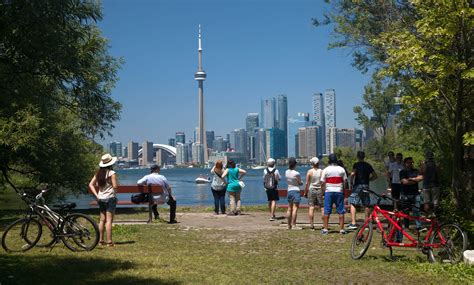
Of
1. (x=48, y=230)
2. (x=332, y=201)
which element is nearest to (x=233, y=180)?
(x=332, y=201)

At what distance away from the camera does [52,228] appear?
9.37m

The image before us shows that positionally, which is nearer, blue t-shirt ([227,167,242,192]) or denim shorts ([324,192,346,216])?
denim shorts ([324,192,346,216])

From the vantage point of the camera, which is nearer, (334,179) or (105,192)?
(105,192)

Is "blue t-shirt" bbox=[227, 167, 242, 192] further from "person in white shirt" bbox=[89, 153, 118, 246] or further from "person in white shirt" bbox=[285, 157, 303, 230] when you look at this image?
"person in white shirt" bbox=[89, 153, 118, 246]

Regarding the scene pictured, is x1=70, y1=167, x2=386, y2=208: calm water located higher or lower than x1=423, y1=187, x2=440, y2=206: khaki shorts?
lower

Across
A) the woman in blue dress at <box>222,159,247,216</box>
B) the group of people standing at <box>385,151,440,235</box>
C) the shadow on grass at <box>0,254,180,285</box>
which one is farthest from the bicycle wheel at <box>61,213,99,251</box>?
the woman in blue dress at <box>222,159,247,216</box>

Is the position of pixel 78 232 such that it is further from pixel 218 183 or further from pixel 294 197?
pixel 218 183

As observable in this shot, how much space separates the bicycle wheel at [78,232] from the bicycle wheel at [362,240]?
424cm

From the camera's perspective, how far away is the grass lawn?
23.5 feet

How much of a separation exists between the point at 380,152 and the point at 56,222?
53.0 m

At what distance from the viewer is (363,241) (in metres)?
8.68

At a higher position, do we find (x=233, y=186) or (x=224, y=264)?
(x=233, y=186)

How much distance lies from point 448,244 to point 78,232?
5.90m

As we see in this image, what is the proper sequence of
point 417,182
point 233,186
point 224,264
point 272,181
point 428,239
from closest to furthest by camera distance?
point 224,264 → point 428,239 → point 417,182 → point 272,181 → point 233,186
